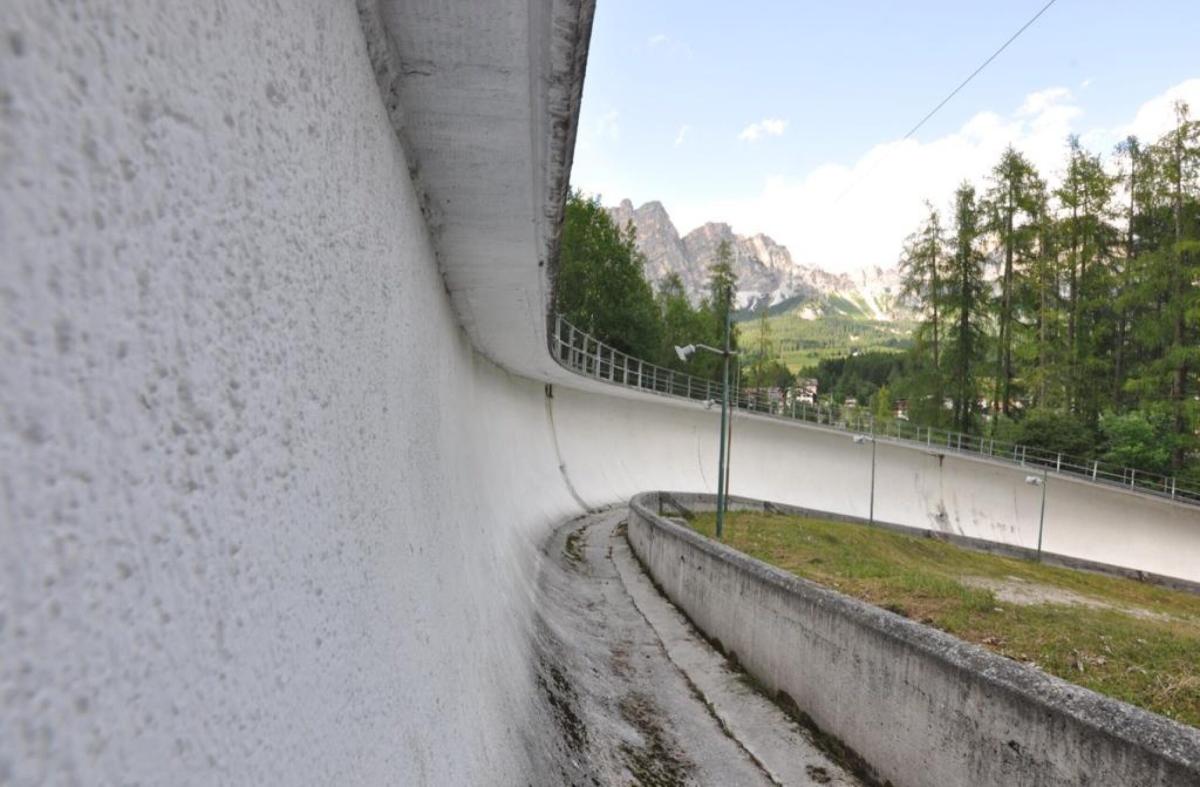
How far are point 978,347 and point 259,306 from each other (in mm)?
60314

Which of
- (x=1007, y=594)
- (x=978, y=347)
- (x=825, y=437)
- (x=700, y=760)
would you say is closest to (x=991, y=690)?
(x=700, y=760)

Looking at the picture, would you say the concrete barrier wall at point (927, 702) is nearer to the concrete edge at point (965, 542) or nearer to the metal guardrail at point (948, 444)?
the concrete edge at point (965, 542)

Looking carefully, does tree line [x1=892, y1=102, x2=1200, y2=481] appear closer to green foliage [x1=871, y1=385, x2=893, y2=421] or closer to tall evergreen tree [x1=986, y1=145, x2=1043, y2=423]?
tall evergreen tree [x1=986, y1=145, x2=1043, y2=423]

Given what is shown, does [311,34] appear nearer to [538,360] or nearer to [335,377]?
[335,377]

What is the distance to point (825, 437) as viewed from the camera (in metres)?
38.9

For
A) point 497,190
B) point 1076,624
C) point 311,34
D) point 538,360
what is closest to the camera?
point 311,34

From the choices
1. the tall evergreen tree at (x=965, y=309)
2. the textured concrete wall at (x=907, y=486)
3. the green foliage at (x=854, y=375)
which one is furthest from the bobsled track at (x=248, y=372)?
the green foliage at (x=854, y=375)

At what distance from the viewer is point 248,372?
132 centimetres

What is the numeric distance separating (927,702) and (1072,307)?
56.4 meters

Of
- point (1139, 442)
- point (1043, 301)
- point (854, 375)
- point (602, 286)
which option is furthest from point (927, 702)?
point (854, 375)

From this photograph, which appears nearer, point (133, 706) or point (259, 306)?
point (133, 706)

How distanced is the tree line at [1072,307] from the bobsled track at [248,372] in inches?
1905

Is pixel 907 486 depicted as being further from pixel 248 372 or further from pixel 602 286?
pixel 248 372

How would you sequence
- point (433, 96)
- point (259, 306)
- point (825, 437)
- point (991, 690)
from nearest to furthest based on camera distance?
point (259, 306), point (433, 96), point (991, 690), point (825, 437)
